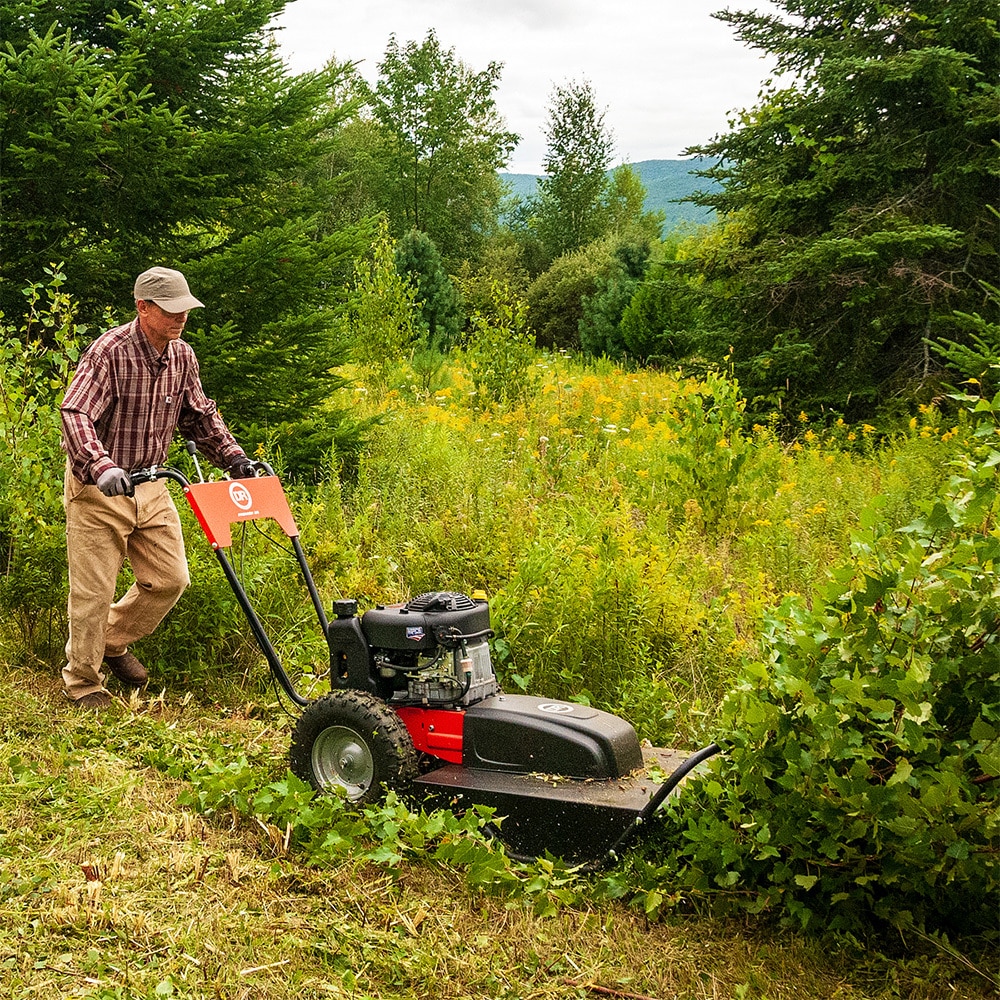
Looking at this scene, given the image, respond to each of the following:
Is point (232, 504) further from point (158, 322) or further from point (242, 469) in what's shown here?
point (158, 322)

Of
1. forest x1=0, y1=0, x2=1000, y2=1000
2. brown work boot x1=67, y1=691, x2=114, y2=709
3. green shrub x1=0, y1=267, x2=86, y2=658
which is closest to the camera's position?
forest x1=0, y1=0, x2=1000, y2=1000

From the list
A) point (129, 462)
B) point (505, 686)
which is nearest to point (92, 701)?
point (129, 462)

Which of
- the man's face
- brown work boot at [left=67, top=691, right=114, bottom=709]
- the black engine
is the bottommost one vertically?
brown work boot at [left=67, top=691, right=114, bottom=709]

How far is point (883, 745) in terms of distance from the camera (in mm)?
2838

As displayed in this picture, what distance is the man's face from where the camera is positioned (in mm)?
4586

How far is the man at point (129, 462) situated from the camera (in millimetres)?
4543

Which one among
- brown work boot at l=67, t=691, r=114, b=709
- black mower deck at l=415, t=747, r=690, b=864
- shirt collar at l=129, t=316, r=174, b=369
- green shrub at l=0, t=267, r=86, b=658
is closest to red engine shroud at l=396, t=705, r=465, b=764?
black mower deck at l=415, t=747, r=690, b=864

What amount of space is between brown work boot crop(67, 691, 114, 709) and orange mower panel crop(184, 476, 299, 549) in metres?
1.22

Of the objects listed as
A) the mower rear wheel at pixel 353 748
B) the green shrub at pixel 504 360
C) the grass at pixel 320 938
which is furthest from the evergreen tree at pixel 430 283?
the grass at pixel 320 938

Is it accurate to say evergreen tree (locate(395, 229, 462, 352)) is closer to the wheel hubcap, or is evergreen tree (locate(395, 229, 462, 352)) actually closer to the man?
the man

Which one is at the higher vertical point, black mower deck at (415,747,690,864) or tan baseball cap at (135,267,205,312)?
tan baseball cap at (135,267,205,312)

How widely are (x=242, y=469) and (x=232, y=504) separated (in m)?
0.48

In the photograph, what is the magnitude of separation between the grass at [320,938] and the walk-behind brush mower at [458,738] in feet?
0.87

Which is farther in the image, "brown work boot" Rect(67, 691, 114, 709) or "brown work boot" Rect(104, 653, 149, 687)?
"brown work boot" Rect(104, 653, 149, 687)
